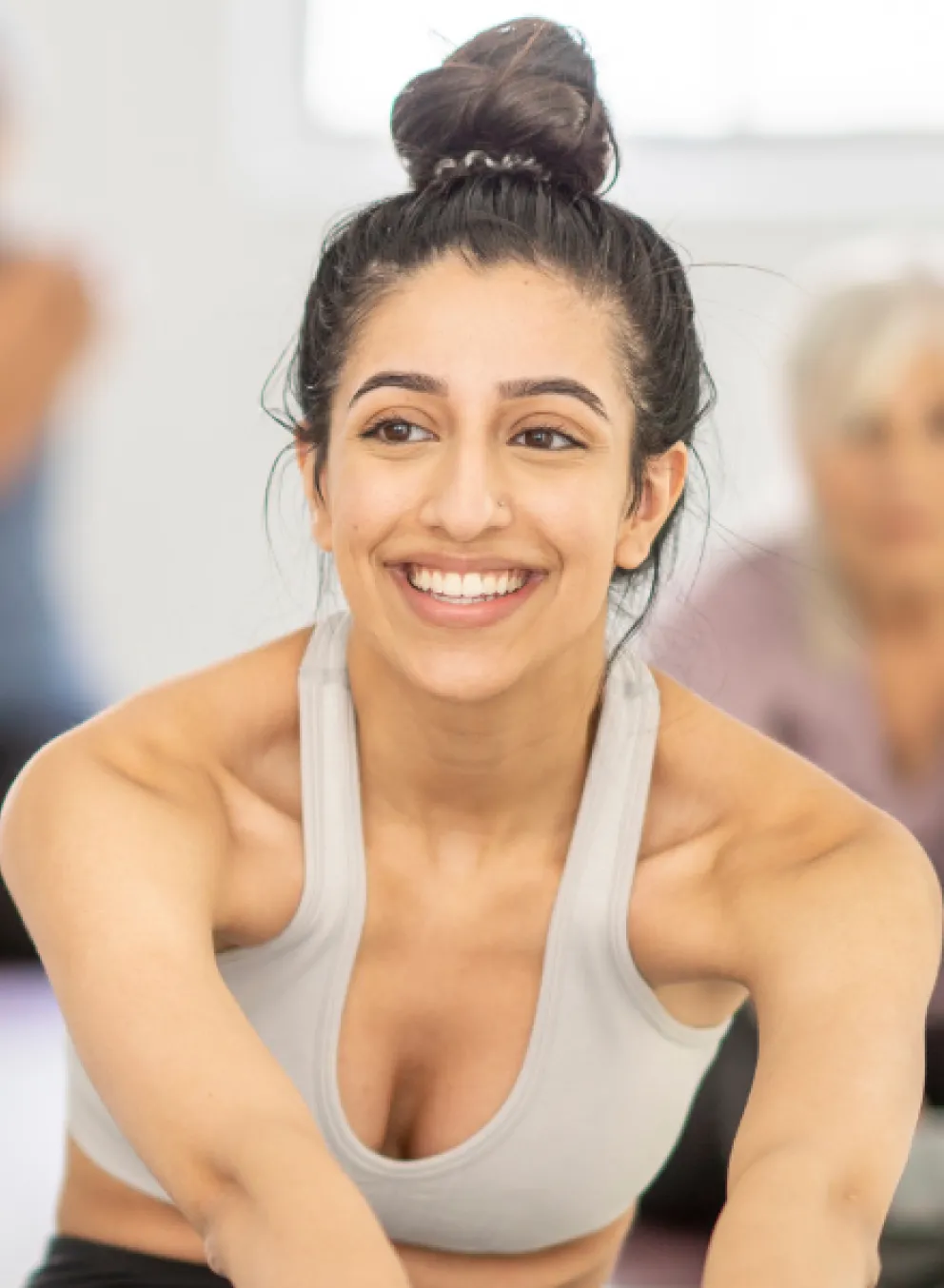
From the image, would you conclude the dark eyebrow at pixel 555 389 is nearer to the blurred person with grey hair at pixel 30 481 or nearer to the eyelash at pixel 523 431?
the eyelash at pixel 523 431

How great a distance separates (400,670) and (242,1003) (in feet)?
0.82

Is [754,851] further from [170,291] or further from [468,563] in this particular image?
[170,291]

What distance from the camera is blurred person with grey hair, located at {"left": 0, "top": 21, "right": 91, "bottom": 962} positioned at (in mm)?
3180

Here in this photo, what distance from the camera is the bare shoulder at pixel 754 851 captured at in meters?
1.01

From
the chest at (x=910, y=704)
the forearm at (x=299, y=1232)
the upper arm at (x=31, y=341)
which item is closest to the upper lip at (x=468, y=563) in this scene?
the forearm at (x=299, y=1232)

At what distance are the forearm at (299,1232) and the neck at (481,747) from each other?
0.31 meters

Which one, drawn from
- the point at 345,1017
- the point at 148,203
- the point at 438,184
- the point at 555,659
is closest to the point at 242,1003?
the point at 345,1017

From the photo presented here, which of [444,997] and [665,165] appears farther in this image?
[665,165]

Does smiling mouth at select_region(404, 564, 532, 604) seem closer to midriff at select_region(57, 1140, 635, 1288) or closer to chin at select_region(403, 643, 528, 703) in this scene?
chin at select_region(403, 643, 528, 703)

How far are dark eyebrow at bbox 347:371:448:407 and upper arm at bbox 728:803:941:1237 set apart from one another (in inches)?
14.0

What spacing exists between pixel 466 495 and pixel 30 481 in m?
2.40

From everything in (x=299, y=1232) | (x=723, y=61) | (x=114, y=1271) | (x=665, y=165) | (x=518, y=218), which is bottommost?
(x=114, y=1271)

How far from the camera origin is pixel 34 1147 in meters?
2.18

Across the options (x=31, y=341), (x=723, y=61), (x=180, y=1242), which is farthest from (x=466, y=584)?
(x=723, y=61)
